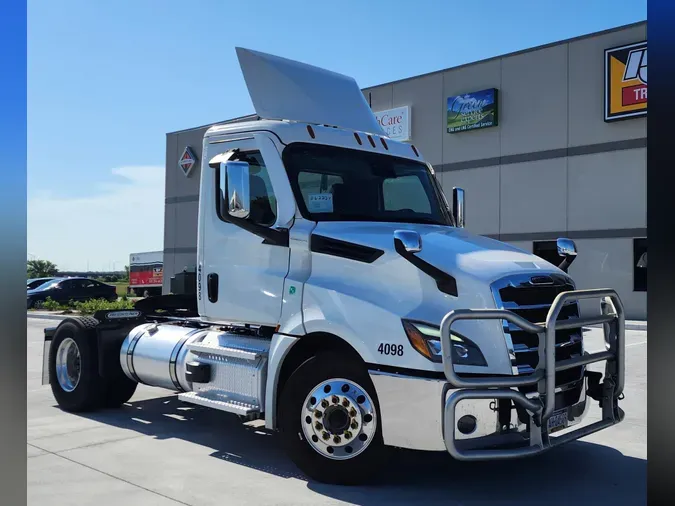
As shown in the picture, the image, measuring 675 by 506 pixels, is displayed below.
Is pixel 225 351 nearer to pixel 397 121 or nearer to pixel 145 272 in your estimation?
pixel 397 121

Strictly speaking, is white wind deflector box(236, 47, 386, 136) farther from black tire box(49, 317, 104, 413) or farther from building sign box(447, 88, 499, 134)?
building sign box(447, 88, 499, 134)

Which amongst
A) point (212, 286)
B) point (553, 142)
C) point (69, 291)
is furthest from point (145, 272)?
point (212, 286)

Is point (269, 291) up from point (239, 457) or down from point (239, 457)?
up

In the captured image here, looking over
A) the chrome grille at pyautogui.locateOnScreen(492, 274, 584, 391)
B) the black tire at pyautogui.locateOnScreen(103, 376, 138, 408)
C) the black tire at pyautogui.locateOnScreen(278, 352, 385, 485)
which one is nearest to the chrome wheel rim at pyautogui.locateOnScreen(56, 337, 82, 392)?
the black tire at pyautogui.locateOnScreen(103, 376, 138, 408)

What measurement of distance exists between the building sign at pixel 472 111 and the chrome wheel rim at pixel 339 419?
2258 centimetres

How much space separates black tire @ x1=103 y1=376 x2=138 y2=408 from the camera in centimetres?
816

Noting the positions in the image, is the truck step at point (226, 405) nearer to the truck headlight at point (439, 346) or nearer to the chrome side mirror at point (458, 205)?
the truck headlight at point (439, 346)

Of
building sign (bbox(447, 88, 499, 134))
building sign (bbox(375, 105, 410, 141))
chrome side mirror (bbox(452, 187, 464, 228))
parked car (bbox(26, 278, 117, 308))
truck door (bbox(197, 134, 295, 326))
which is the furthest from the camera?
parked car (bbox(26, 278, 117, 308))

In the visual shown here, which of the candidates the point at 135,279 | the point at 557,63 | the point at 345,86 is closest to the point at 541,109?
the point at 557,63

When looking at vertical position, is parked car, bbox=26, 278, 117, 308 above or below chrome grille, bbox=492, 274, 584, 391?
below

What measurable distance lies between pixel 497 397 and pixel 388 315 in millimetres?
933

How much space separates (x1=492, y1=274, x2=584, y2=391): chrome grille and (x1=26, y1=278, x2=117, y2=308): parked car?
2802 cm
